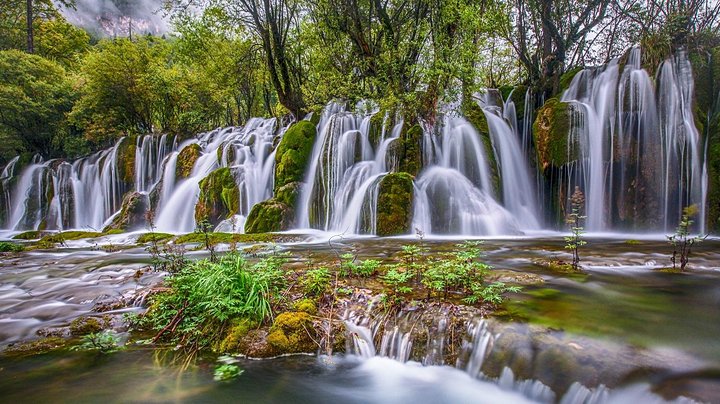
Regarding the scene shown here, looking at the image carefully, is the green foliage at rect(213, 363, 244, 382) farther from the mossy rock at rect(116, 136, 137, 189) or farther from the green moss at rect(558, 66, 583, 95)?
the mossy rock at rect(116, 136, 137, 189)

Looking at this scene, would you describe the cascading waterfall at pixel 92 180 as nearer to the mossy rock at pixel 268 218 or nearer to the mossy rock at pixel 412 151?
the mossy rock at pixel 268 218

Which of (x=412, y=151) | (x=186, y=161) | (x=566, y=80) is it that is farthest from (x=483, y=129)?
(x=186, y=161)

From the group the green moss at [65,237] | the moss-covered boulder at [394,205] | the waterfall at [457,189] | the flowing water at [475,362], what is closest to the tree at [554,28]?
the waterfall at [457,189]

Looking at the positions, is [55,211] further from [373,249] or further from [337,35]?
[373,249]

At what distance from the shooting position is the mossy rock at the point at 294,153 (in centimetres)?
1410

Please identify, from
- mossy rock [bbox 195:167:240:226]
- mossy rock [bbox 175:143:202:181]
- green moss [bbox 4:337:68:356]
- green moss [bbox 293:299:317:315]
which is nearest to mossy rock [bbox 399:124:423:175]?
mossy rock [bbox 195:167:240:226]

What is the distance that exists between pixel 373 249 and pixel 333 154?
6693mm

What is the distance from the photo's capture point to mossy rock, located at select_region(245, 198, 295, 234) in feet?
40.2

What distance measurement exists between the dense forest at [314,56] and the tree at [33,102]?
7cm

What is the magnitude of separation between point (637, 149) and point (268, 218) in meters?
12.0

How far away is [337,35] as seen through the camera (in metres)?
14.2

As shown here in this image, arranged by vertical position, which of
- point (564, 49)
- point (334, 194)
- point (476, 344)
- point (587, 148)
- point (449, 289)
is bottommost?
point (476, 344)

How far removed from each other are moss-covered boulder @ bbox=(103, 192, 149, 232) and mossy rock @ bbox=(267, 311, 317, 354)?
16542mm

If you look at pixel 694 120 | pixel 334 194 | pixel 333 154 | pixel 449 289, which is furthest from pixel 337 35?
pixel 449 289
